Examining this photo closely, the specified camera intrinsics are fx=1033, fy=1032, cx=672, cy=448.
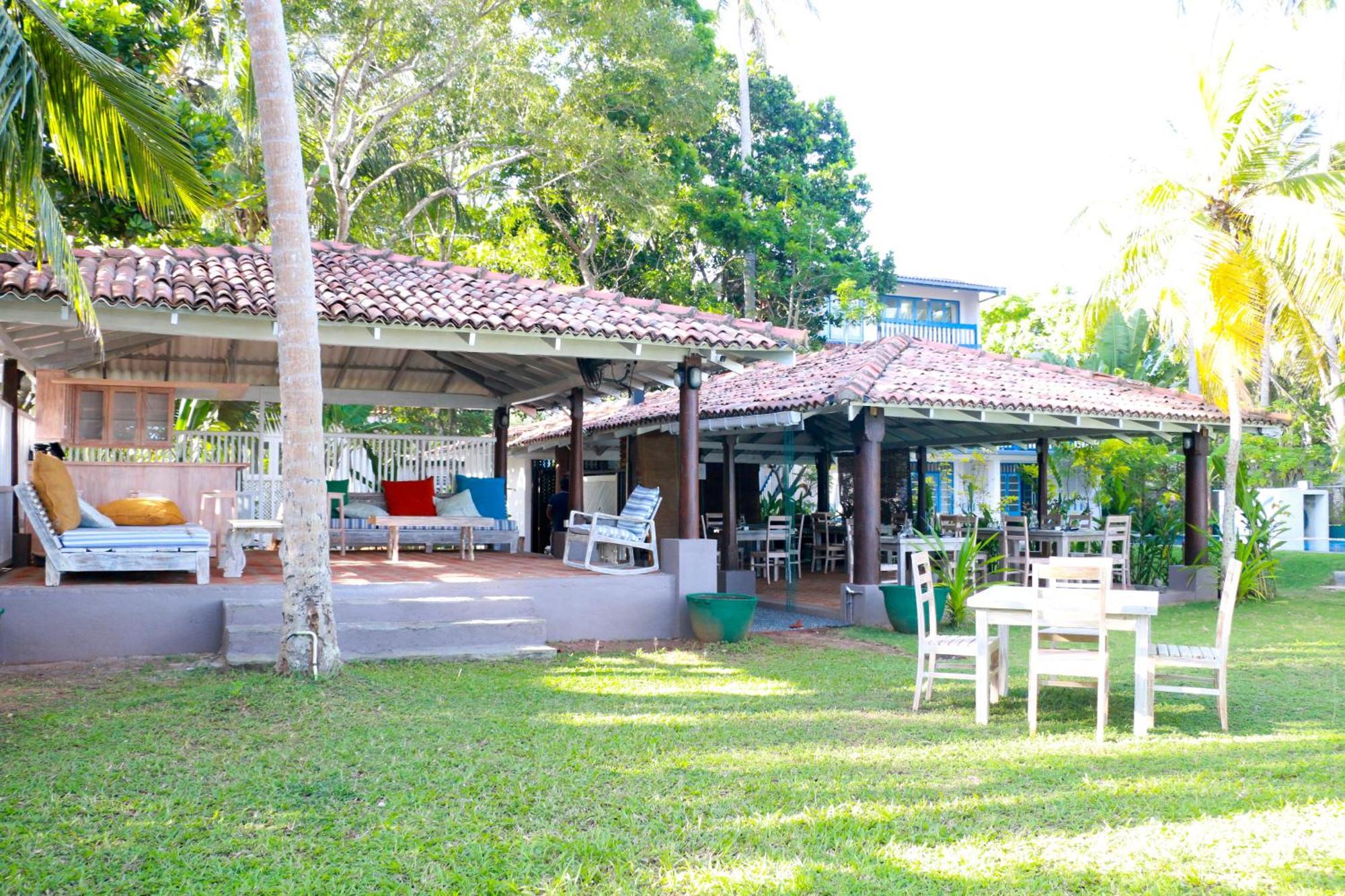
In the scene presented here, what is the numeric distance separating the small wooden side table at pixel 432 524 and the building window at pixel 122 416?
259 centimetres

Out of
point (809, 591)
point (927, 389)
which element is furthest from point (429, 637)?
point (809, 591)

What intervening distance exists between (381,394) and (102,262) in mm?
5913

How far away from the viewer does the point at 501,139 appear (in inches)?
728

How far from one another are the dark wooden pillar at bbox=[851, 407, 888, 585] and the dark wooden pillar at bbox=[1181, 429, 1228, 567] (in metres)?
6.12

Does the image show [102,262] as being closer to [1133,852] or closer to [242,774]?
[242,774]

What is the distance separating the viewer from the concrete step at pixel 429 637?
27.3 ft

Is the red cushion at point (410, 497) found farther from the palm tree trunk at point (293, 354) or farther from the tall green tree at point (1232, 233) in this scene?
the tall green tree at point (1232, 233)

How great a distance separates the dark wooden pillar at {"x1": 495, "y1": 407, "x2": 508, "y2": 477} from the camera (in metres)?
15.0

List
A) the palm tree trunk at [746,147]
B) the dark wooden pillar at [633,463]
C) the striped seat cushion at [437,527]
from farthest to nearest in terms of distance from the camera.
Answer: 1. the palm tree trunk at [746,147]
2. the dark wooden pillar at [633,463]
3. the striped seat cushion at [437,527]

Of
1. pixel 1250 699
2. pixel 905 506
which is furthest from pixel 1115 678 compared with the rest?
pixel 905 506

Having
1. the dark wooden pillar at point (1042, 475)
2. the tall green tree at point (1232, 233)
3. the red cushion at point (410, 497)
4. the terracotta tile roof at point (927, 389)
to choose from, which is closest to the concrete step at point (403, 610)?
the red cushion at point (410, 497)

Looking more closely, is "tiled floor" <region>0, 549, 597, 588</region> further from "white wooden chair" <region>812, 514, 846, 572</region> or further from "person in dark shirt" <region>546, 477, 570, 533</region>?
"white wooden chair" <region>812, 514, 846, 572</region>

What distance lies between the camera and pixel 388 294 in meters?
9.75

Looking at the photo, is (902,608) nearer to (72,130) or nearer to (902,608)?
(902,608)
